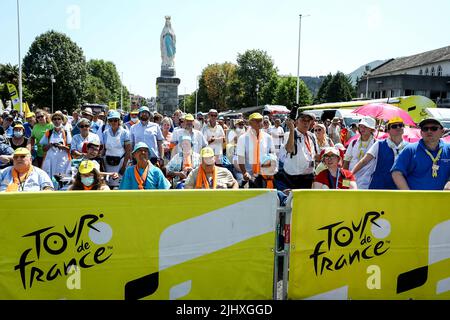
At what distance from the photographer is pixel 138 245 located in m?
3.49

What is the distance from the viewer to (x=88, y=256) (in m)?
3.43

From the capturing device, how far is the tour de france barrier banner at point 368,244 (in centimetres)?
362

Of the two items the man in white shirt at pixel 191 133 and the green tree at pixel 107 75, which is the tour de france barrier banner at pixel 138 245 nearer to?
the man in white shirt at pixel 191 133

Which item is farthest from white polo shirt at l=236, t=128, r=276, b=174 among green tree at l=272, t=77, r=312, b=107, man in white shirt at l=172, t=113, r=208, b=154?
green tree at l=272, t=77, r=312, b=107

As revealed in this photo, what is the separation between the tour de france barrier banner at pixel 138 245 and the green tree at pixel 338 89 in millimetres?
66627

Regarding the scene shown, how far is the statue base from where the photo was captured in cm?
3133

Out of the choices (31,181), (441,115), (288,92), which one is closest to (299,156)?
(31,181)

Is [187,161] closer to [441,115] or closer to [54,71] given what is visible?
[441,115]

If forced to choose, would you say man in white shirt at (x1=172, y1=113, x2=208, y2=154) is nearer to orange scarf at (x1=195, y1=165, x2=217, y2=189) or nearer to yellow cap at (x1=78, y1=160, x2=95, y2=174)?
orange scarf at (x1=195, y1=165, x2=217, y2=189)

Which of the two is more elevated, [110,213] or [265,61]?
[265,61]

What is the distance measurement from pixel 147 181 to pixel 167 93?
2728 cm

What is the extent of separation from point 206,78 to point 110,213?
7946 centimetres

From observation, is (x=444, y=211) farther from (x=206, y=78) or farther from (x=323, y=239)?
(x=206, y=78)
